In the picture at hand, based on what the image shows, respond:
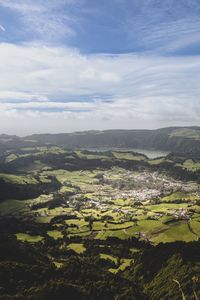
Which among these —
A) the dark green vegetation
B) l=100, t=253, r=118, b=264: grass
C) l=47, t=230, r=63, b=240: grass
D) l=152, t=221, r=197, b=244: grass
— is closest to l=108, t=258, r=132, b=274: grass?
the dark green vegetation

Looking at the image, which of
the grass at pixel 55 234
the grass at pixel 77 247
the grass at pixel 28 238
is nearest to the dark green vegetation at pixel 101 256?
the grass at pixel 77 247

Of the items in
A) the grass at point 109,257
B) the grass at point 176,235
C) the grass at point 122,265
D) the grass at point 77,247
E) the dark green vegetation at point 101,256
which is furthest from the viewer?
the grass at point 176,235

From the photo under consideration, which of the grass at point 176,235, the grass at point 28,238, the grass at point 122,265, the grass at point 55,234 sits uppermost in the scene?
the grass at point 176,235

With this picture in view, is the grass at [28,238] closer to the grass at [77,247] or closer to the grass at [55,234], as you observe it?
the grass at [55,234]

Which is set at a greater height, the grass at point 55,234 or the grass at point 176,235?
the grass at point 176,235

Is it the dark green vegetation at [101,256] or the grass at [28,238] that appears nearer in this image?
the dark green vegetation at [101,256]

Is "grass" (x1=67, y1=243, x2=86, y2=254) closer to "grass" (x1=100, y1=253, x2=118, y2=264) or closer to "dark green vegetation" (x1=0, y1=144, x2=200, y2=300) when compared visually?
"dark green vegetation" (x1=0, y1=144, x2=200, y2=300)

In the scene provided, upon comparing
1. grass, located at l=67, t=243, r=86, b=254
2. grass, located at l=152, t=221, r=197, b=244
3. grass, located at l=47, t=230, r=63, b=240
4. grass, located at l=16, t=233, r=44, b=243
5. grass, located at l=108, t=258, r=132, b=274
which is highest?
grass, located at l=152, t=221, r=197, b=244

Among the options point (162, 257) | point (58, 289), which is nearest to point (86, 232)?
point (162, 257)
